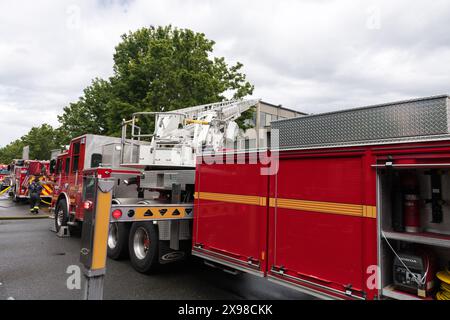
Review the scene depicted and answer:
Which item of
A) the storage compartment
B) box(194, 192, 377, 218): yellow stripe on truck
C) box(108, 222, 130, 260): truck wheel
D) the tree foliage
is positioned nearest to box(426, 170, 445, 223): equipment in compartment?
the storage compartment

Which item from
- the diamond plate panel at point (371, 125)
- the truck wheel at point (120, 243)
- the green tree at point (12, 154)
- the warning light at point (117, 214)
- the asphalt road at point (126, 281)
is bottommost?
the asphalt road at point (126, 281)

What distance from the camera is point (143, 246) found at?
19.8 ft

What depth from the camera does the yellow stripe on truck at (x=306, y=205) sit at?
3.07 meters

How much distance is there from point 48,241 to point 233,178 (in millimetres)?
6637

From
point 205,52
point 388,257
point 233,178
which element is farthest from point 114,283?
point 205,52

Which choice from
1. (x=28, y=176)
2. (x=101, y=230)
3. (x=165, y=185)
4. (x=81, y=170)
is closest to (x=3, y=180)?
(x=28, y=176)

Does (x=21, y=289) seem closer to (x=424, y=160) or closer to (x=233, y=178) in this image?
(x=233, y=178)

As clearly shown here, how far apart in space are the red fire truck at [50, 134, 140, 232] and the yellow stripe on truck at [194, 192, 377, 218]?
3903 millimetres

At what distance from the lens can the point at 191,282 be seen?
5.48m

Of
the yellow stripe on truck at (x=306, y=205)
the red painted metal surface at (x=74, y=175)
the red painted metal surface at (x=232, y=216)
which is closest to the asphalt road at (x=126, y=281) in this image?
the red painted metal surface at (x=232, y=216)

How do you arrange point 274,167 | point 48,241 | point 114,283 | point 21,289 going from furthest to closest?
point 48,241 < point 114,283 < point 21,289 < point 274,167

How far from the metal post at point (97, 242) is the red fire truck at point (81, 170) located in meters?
4.42

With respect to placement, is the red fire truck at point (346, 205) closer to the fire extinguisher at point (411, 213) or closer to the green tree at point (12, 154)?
the fire extinguisher at point (411, 213)

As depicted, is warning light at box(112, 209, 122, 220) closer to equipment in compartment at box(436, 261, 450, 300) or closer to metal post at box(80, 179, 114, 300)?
metal post at box(80, 179, 114, 300)
